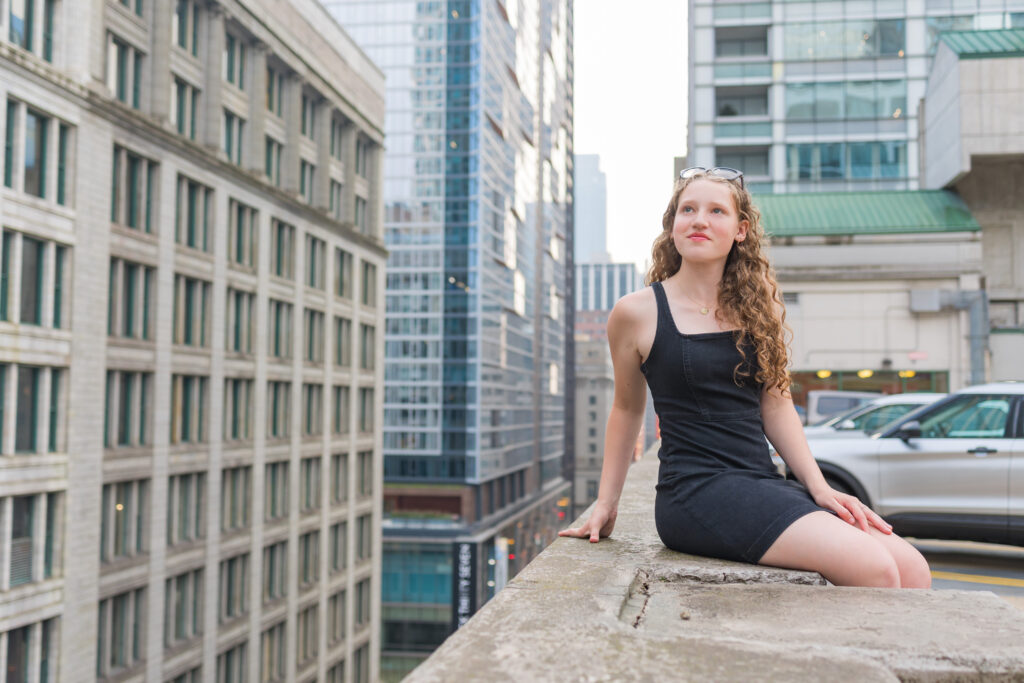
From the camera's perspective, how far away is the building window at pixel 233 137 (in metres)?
38.3

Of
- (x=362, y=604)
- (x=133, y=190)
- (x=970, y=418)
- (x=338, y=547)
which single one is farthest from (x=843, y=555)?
(x=362, y=604)

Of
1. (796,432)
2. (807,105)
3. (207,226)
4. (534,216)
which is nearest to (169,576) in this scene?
(207,226)

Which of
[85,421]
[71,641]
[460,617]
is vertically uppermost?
[85,421]

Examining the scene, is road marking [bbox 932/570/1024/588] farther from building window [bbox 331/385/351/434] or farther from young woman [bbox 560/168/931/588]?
building window [bbox 331/385/351/434]

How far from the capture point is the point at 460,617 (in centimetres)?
7531

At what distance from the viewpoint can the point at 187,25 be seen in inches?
1371

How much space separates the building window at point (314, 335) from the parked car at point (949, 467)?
39.1 m

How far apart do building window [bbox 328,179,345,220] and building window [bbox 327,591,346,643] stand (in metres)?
19.9

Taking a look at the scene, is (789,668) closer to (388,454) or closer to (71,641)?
(71,641)

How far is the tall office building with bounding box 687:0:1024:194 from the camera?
45562mm

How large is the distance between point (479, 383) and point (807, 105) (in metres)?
42.8

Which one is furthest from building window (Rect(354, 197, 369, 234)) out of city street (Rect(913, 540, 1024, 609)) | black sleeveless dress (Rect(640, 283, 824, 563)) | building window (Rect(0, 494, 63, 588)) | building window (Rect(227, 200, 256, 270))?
black sleeveless dress (Rect(640, 283, 824, 563))

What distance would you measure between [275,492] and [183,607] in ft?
29.9

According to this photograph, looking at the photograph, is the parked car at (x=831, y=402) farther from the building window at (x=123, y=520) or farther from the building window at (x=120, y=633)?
the building window at (x=120, y=633)
